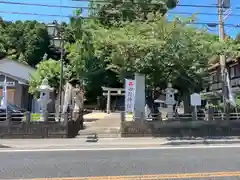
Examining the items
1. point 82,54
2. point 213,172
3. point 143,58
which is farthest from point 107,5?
point 213,172

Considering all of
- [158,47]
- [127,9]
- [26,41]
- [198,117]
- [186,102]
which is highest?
[26,41]

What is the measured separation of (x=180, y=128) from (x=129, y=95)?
319cm

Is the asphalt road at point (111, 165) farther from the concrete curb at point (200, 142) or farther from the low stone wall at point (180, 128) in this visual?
the low stone wall at point (180, 128)

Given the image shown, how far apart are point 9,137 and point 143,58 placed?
7746 mm

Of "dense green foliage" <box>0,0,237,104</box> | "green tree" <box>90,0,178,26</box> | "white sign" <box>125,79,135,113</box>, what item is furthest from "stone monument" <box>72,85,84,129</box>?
"green tree" <box>90,0,178,26</box>

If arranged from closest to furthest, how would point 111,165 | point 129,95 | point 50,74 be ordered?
point 111,165 < point 129,95 < point 50,74

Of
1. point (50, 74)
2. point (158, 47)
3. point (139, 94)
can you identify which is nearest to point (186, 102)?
point (139, 94)

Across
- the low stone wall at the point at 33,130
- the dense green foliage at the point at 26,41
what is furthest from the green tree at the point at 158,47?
the dense green foliage at the point at 26,41

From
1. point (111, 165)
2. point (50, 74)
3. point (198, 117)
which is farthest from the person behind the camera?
point (50, 74)

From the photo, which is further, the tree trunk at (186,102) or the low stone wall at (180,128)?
the tree trunk at (186,102)

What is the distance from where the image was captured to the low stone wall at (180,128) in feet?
55.9

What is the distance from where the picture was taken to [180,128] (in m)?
17.5

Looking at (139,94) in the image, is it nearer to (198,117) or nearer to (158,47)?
(158,47)

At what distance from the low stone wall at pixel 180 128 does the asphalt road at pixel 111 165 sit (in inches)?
245
